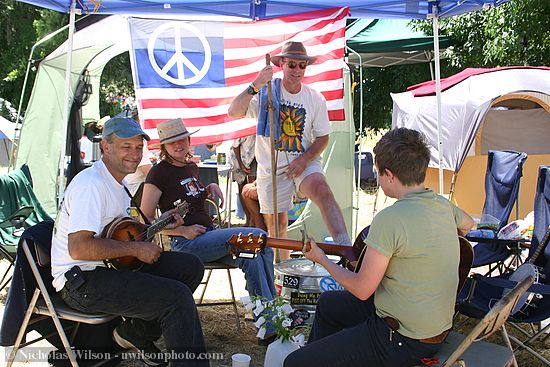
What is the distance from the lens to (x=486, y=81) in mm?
8805

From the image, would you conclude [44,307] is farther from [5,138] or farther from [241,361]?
[5,138]

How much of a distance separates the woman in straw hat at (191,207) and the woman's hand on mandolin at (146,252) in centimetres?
70

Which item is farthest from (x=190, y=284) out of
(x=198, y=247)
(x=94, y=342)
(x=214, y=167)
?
(x=214, y=167)

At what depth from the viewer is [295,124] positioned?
457 cm

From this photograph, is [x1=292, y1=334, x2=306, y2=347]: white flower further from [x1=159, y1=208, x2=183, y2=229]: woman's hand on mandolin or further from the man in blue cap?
[x1=159, y1=208, x2=183, y2=229]: woman's hand on mandolin

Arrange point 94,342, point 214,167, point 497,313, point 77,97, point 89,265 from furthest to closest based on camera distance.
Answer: point 214,167 → point 77,97 → point 94,342 → point 89,265 → point 497,313

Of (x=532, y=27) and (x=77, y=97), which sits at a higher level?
(x=532, y=27)

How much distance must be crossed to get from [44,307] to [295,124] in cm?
230

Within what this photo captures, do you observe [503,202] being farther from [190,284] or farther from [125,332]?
[125,332]

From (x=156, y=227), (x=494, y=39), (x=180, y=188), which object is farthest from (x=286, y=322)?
(x=494, y=39)

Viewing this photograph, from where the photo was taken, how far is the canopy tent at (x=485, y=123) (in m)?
8.34

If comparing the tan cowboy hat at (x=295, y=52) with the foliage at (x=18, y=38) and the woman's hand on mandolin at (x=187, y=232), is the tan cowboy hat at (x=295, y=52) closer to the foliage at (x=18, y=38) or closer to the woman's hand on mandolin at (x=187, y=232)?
the woman's hand on mandolin at (x=187, y=232)

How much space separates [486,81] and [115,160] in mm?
7049

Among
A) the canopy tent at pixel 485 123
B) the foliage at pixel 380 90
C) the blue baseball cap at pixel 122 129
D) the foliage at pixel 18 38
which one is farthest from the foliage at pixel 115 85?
the blue baseball cap at pixel 122 129
